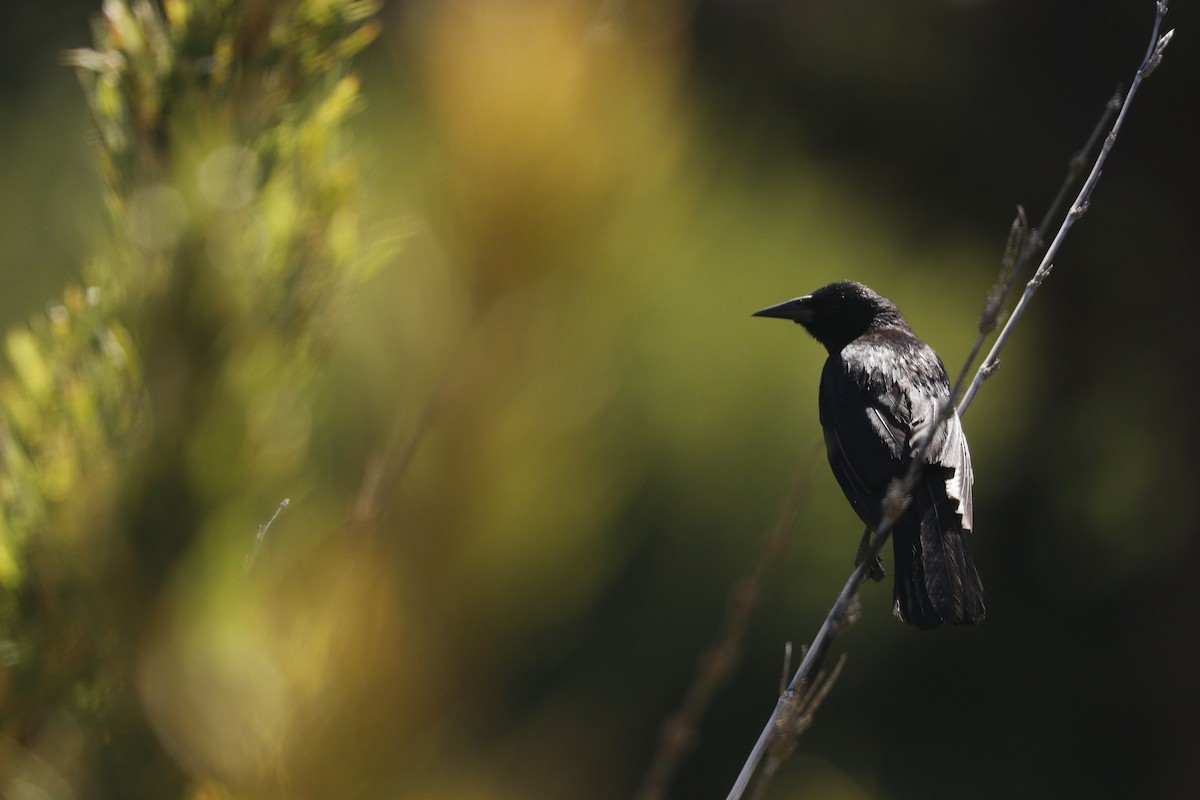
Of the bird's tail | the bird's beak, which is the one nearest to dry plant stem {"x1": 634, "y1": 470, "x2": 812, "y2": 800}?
the bird's tail

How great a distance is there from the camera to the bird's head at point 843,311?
6.74ft

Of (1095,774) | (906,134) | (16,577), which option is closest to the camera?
(16,577)

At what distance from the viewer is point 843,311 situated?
81.2 inches

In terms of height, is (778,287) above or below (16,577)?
below

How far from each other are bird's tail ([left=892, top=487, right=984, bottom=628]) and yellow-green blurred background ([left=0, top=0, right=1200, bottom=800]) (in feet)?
0.50

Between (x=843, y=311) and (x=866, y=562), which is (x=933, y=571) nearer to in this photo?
(x=866, y=562)

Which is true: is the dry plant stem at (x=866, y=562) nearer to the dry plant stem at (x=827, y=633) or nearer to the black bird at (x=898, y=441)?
the dry plant stem at (x=827, y=633)

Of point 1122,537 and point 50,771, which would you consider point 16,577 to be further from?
point 1122,537

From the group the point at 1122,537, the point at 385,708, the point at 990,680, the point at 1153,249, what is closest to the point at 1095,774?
the point at 990,680

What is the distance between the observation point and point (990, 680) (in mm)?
3729

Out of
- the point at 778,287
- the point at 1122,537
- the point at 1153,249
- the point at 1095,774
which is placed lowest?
the point at 1095,774

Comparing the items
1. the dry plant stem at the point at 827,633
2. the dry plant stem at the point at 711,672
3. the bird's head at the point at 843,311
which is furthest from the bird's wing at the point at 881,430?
the dry plant stem at the point at 711,672

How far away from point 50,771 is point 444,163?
0.92 feet

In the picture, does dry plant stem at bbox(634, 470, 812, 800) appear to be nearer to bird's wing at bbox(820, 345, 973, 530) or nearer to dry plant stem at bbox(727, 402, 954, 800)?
dry plant stem at bbox(727, 402, 954, 800)
